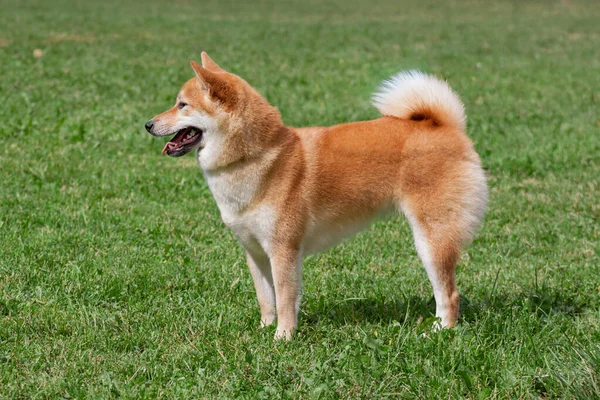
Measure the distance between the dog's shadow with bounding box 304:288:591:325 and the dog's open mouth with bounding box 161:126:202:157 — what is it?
1.23m

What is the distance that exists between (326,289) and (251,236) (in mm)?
987

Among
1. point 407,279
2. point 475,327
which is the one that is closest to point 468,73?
point 407,279

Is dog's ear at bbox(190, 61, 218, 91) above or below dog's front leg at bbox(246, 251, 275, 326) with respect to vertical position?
above

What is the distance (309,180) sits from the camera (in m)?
4.45

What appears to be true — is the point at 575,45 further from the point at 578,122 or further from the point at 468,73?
the point at 578,122

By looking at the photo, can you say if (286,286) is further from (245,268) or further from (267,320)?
(245,268)

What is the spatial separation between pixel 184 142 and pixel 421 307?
176 cm

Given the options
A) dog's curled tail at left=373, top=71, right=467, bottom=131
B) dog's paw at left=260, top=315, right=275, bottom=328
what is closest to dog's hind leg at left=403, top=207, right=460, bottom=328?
dog's curled tail at left=373, top=71, right=467, bottom=131

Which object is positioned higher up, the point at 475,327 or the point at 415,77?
the point at 415,77

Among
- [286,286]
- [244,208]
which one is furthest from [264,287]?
[244,208]

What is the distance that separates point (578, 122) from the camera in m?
10.6

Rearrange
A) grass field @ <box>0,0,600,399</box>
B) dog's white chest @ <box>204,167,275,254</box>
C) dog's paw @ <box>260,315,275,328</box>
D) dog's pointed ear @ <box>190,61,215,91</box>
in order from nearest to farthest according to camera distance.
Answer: grass field @ <box>0,0,600,399</box> → dog's pointed ear @ <box>190,61,215,91</box> → dog's white chest @ <box>204,167,275,254</box> → dog's paw @ <box>260,315,275,328</box>

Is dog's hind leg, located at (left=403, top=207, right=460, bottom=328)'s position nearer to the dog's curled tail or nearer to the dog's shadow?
the dog's shadow

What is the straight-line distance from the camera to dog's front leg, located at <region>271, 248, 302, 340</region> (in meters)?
4.34
